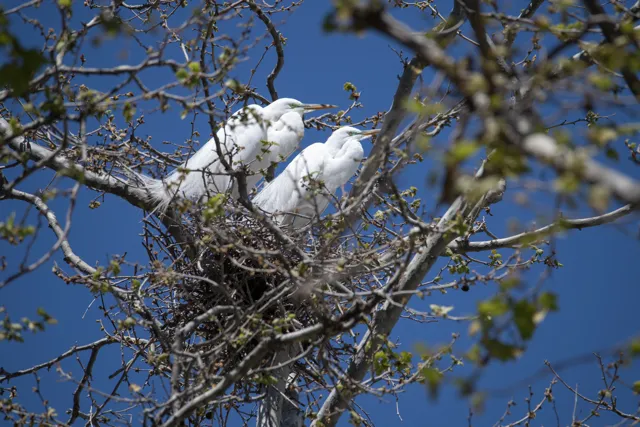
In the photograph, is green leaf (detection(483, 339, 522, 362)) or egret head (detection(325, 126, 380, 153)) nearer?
green leaf (detection(483, 339, 522, 362))

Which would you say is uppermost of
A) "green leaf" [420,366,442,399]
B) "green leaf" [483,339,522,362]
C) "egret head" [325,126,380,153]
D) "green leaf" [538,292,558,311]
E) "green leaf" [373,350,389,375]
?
"egret head" [325,126,380,153]

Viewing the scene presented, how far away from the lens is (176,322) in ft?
13.2

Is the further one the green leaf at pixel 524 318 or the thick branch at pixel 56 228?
the thick branch at pixel 56 228

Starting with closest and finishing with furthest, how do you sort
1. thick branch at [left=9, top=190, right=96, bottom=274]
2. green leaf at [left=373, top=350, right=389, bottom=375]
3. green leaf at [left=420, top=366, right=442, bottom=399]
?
green leaf at [left=420, top=366, right=442, bottom=399], green leaf at [left=373, top=350, right=389, bottom=375], thick branch at [left=9, top=190, right=96, bottom=274]

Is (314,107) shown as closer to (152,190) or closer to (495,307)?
(152,190)

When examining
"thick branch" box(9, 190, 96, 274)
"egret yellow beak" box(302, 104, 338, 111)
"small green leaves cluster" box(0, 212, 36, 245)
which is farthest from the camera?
"egret yellow beak" box(302, 104, 338, 111)

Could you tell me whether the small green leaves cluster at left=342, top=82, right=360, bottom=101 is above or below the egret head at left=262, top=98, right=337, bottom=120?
below

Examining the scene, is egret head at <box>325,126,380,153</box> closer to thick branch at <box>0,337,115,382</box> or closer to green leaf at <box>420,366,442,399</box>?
thick branch at <box>0,337,115,382</box>

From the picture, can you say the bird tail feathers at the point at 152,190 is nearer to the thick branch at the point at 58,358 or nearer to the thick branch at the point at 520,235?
the thick branch at the point at 58,358

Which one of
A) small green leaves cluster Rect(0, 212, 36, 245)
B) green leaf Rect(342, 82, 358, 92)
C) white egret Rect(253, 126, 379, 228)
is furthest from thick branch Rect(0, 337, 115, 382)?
green leaf Rect(342, 82, 358, 92)

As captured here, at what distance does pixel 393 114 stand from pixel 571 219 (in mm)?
1193

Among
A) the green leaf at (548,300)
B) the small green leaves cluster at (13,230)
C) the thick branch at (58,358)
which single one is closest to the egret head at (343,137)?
the thick branch at (58,358)

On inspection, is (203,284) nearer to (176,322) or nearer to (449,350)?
(176,322)

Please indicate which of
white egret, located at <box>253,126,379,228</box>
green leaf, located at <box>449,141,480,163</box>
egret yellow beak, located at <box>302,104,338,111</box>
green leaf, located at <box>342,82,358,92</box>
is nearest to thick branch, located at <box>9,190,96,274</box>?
white egret, located at <box>253,126,379,228</box>
